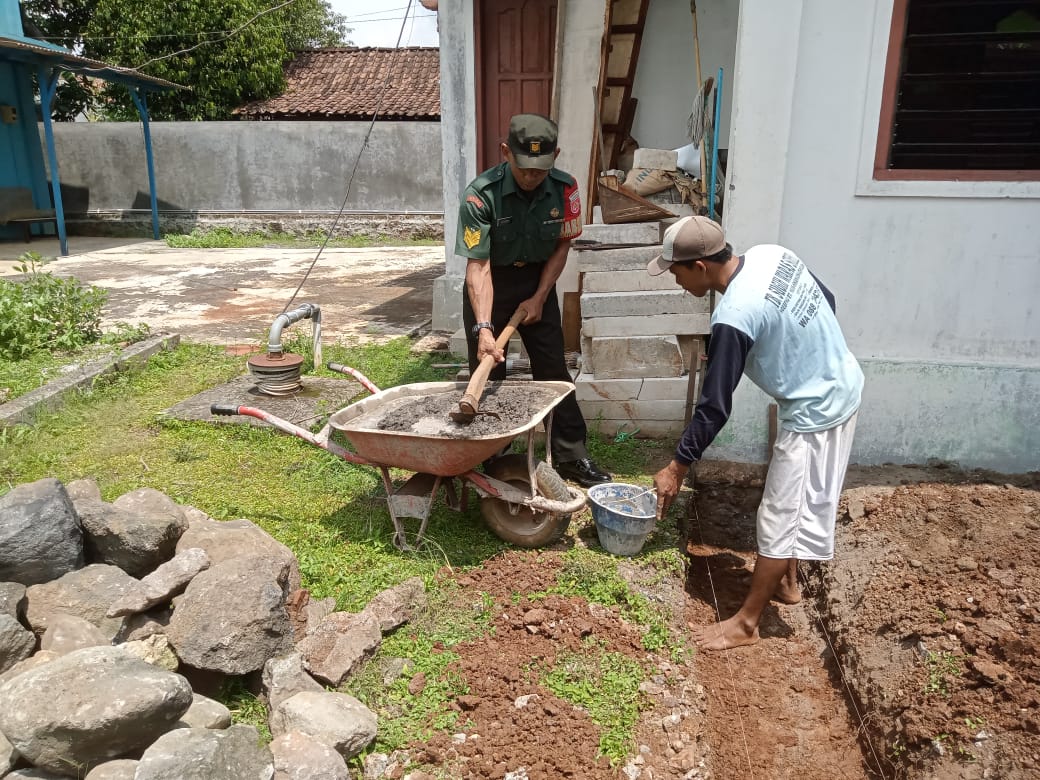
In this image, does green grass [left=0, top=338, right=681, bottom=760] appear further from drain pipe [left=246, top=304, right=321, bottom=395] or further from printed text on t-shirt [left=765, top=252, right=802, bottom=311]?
printed text on t-shirt [left=765, top=252, right=802, bottom=311]

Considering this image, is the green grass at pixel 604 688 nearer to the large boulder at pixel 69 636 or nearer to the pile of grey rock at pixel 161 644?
the pile of grey rock at pixel 161 644

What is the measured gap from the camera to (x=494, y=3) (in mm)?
6828

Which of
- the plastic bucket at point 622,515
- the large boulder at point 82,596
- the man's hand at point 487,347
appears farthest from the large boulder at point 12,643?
the plastic bucket at point 622,515

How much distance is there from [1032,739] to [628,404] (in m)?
3.04

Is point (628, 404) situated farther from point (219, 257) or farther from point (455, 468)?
point (219, 257)

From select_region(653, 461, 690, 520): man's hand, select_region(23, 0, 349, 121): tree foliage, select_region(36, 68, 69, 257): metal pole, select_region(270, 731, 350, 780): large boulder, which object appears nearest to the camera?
select_region(270, 731, 350, 780): large boulder

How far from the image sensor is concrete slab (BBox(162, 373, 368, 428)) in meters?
5.38

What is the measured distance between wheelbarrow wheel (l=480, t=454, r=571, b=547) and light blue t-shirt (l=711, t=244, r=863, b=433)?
3.67 ft

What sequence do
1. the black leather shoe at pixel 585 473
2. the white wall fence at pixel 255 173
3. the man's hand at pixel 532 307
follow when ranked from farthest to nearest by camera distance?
the white wall fence at pixel 255 173
the black leather shoe at pixel 585 473
the man's hand at pixel 532 307

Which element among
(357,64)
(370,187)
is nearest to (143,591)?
(370,187)

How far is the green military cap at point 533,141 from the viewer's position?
11.7ft

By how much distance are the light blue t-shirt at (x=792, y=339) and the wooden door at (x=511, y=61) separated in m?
4.50

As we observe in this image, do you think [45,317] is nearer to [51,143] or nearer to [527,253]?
[527,253]

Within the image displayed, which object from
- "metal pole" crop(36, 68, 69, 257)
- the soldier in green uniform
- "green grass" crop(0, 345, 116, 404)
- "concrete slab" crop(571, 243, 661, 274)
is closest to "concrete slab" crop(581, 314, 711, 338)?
"concrete slab" crop(571, 243, 661, 274)
